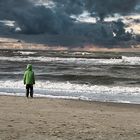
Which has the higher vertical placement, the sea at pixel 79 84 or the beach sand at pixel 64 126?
the sea at pixel 79 84

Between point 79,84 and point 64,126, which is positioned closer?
point 64,126

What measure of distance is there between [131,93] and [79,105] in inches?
312

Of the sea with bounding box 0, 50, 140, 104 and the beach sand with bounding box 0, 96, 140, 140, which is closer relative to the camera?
the beach sand with bounding box 0, 96, 140, 140

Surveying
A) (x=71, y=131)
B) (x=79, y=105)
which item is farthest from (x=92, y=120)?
(x=79, y=105)

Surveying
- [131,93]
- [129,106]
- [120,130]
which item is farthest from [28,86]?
[120,130]

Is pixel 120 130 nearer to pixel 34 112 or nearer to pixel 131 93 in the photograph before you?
pixel 34 112

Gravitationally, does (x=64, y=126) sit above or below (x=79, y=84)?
below

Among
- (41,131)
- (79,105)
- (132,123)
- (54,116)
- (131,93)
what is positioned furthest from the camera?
(131,93)

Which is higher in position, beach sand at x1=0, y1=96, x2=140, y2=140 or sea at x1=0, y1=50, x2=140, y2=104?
sea at x1=0, y1=50, x2=140, y2=104

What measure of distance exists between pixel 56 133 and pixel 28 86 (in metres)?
9.70

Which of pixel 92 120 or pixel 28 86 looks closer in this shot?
pixel 92 120

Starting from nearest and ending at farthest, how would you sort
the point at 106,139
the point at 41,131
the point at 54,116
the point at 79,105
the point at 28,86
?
the point at 106,139, the point at 41,131, the point at 54,116, the point at 79,105, the point at 28,86

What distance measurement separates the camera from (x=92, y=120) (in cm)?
1194

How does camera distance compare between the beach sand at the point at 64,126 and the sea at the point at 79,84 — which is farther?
the sea at the point at 79,84
